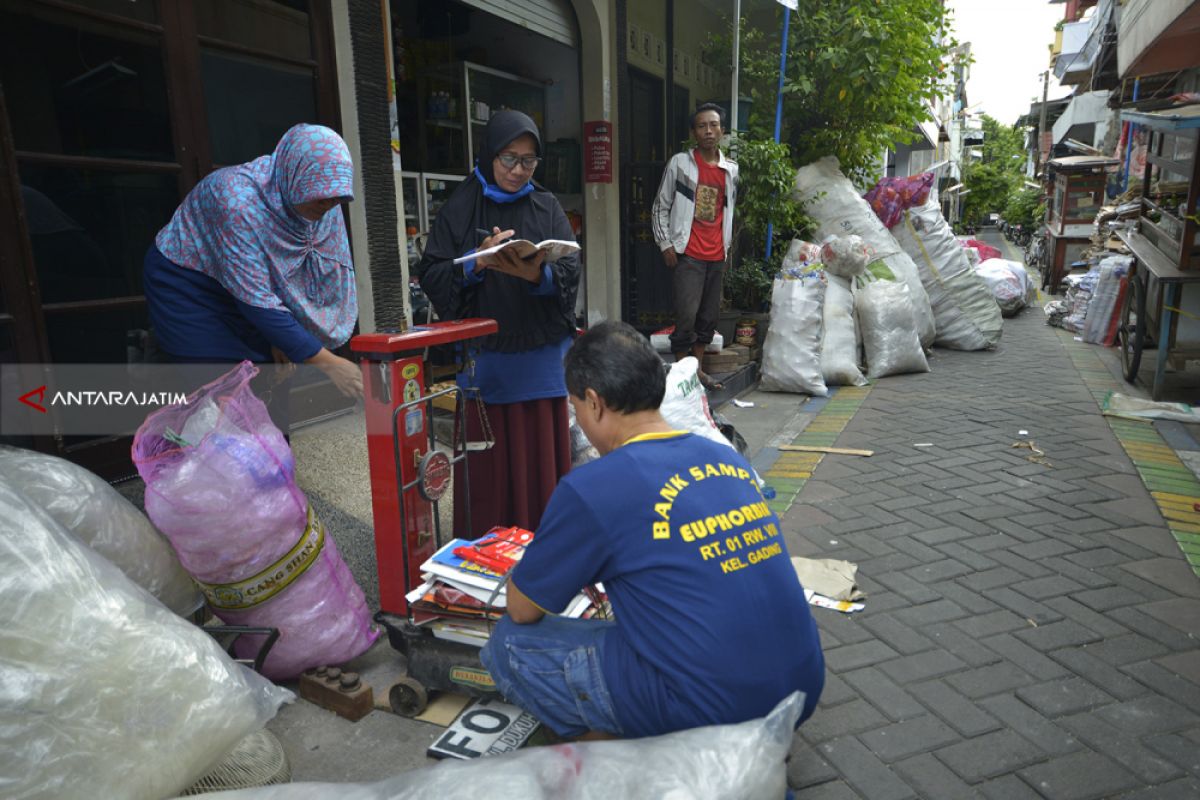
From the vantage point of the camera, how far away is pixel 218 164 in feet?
12.9

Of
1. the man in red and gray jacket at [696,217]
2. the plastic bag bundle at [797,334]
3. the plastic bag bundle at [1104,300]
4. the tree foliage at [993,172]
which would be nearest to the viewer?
the man in red and gray jacket at [696,217]

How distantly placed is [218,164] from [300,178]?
172 cm

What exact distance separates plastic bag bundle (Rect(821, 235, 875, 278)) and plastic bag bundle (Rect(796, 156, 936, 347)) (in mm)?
578

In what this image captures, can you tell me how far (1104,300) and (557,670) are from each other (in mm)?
9263

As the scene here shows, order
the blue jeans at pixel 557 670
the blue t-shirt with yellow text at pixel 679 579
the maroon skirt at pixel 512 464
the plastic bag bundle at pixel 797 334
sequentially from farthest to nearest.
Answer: the plastic bag bundle at pixel 797 334, the maroon skirt at pixel 512 464, the blue jeans at pixel 557 670, the blue t-shirt with yellow text at pixel 679 579

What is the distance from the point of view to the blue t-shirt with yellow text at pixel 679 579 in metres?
1.64

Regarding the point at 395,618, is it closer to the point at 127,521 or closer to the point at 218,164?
the point at 127,521

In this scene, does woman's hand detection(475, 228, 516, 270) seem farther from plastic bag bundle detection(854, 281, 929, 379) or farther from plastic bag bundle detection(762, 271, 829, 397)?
plastic bag bundle detection(854, 281, 929, 379)

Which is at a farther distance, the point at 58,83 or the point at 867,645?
the point at 58,83

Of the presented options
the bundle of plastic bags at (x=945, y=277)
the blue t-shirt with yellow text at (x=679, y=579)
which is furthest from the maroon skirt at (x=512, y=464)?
the bundle of plastic bags at (x=945, y=277)

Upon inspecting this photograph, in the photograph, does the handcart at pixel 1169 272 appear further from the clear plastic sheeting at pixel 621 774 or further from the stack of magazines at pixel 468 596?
the clear plastic sheeting at pixel 621 774

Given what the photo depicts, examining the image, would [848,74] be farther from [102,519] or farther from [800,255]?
[102,519]

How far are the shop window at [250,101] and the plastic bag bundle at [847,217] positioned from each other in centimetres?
503

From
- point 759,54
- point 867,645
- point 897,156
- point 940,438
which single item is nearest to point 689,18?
point 759,54
